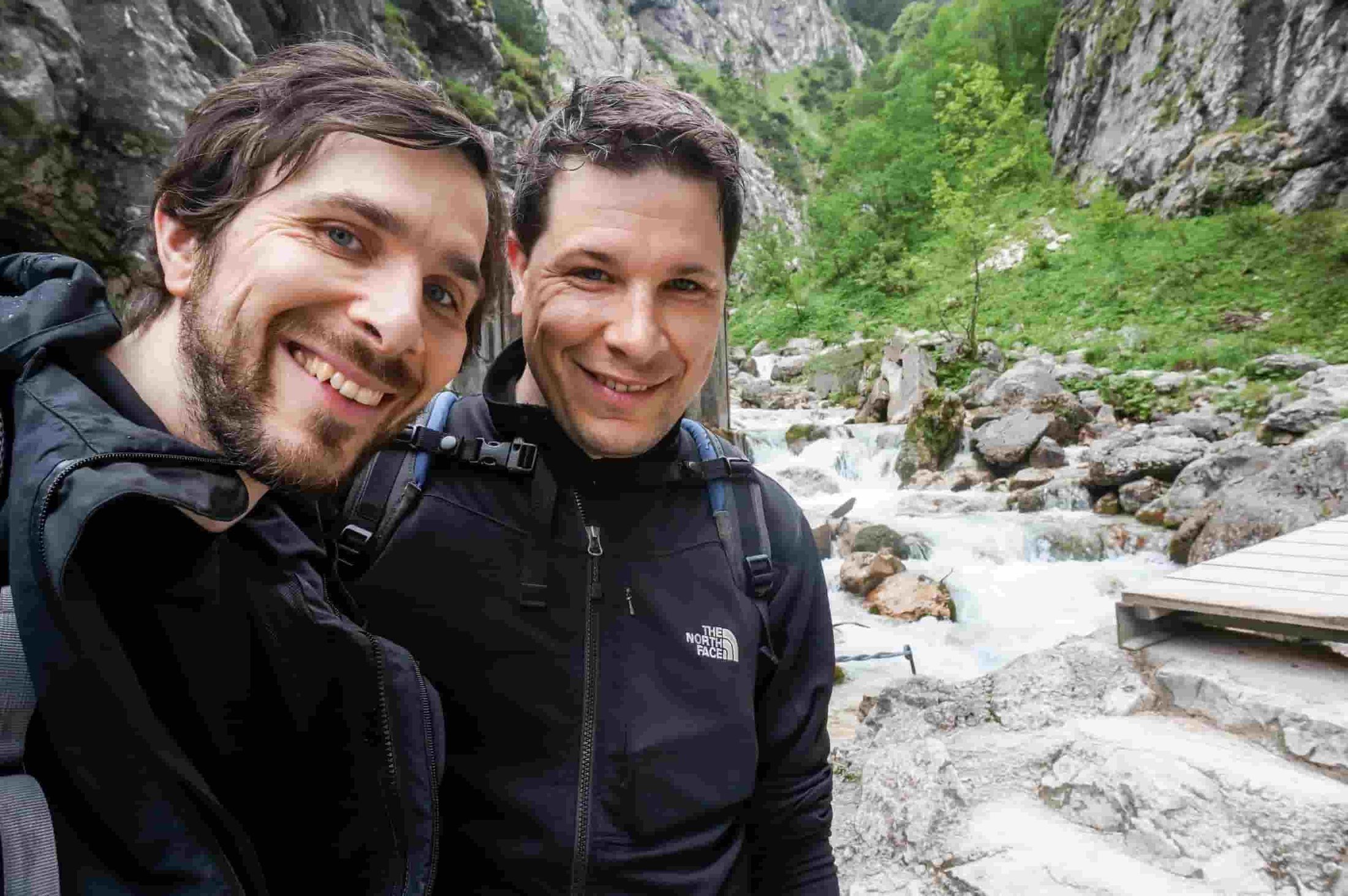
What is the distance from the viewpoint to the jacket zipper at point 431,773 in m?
1.06

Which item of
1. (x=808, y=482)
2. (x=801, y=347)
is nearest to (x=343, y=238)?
(x=808, y=482)

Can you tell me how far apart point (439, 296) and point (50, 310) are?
52 cm

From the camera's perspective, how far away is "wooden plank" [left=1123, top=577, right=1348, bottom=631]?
→ 9.12 ft

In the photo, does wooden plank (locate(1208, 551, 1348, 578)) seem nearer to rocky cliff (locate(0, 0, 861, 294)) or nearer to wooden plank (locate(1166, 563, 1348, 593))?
wooden plank (locate(1166, 563, 1348, 593))

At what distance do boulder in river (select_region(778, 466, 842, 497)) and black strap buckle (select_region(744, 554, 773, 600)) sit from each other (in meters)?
10.3

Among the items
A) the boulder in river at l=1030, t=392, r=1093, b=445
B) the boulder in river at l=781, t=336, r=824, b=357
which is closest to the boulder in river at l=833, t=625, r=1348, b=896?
the boulder in river at l=1030, t=392, r=1093, b=445

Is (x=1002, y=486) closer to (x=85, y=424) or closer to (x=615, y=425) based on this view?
(x=615, y=425)

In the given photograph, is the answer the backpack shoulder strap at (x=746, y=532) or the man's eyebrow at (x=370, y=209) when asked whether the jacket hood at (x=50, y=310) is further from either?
the backpack shoulder strap at (x=746, y=532)

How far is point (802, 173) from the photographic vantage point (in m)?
58.7

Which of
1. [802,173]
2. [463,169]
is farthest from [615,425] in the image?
[802,173]

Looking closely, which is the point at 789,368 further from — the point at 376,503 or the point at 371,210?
the point at 371,210

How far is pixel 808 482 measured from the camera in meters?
12.1

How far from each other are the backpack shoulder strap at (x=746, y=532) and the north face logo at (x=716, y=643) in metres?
0.10

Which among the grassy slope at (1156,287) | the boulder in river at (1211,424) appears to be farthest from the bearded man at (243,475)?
the grassy slope at (1156,287)
